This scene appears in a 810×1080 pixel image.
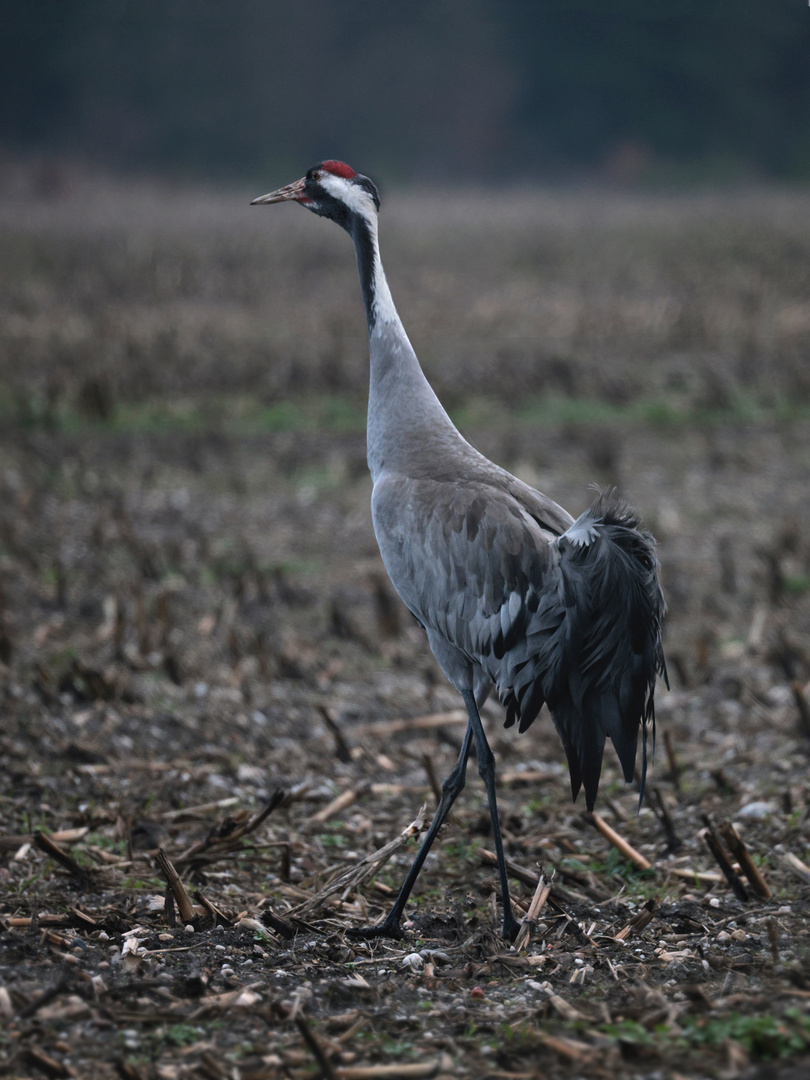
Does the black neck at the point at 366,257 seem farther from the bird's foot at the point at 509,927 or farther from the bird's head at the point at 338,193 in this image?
the bird's foot at the point at 509,927

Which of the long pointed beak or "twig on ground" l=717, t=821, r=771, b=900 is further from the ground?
the long pointed beak

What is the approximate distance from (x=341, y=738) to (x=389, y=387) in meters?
1.62

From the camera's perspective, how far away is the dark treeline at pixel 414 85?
49844 mm

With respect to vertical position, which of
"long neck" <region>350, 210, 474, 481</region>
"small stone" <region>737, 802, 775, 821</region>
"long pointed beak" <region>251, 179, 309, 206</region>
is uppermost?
"long pointed beak" <region>251, 179, 309, 206</region>

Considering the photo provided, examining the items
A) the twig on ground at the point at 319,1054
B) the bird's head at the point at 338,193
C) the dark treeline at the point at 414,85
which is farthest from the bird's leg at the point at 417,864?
the dark treeline at the point at 414,85

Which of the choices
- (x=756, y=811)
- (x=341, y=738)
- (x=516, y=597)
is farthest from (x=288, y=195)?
(x=756, y=811)

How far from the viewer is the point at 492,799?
12.2 feet

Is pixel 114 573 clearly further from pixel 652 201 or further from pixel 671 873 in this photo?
pixel 652 201

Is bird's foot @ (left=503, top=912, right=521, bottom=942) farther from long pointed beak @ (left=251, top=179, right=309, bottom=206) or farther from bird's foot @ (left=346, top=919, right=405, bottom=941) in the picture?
long pointed beak @ (left=251, top=179, right=309, bottom=206)

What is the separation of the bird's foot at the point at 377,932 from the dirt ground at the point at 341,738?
0.11ft

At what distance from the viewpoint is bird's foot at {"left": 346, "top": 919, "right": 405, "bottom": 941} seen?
357cm

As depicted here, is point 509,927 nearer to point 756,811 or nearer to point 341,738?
point 756,811

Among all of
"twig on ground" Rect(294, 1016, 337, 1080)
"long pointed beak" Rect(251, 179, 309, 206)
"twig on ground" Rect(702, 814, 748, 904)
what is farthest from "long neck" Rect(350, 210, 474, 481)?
"twig on ground" Rect(294, 1016, 337, 1080)

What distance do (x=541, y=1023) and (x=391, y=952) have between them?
68 centimetres
